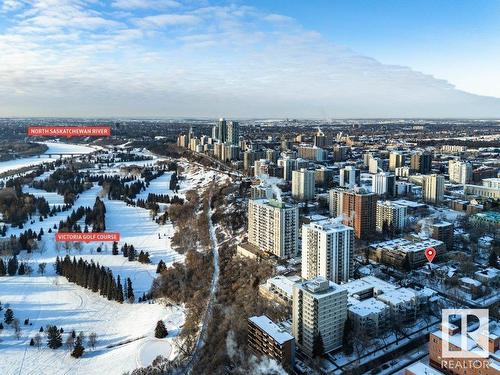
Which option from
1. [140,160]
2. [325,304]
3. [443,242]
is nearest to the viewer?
[325,304]

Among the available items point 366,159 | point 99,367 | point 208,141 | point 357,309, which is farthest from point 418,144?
point 99,367

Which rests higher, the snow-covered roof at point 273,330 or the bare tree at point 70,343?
the snow-covered roof at point 273,330

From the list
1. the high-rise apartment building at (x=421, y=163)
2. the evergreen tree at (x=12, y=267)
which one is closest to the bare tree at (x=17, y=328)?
the evergreen tree at (x=12, y=267)

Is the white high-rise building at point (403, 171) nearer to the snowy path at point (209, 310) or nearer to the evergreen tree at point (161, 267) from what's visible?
the snowy path at point (209, 310)

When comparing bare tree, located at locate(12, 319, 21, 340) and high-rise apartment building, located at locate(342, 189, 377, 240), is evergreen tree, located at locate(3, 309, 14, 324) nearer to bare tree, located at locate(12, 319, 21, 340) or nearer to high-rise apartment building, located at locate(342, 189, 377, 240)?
bare tree, located at locate(12, 319, 21, 340)

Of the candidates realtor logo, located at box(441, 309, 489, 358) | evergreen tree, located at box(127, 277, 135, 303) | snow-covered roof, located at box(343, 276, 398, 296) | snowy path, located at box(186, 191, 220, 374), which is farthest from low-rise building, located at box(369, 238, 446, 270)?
evergreen tree, located at box(127, 277, 135, 303)

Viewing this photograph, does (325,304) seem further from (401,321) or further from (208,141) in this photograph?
(208,141)
